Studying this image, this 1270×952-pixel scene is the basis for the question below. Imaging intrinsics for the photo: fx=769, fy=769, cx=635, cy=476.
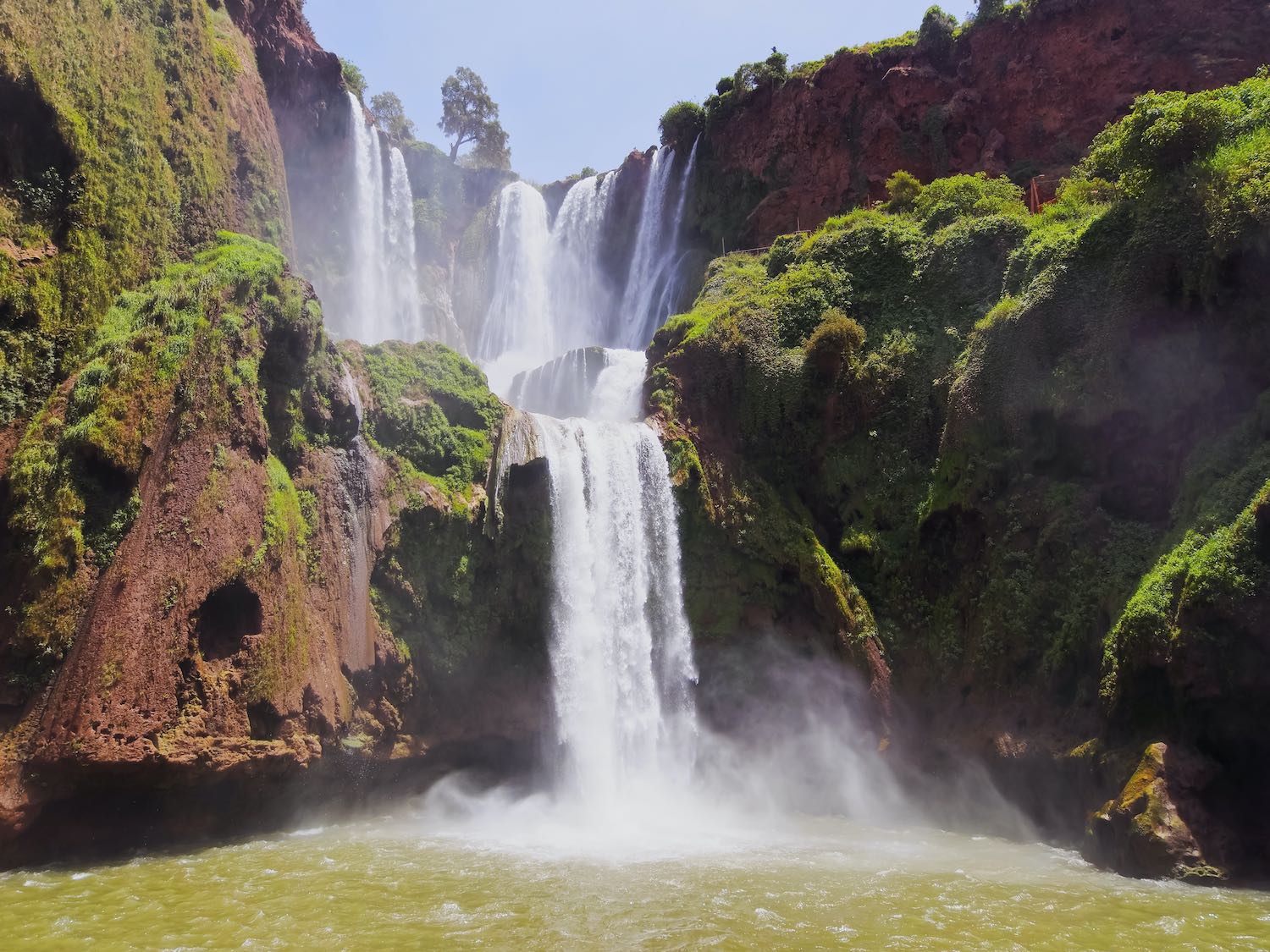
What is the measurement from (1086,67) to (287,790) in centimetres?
3529

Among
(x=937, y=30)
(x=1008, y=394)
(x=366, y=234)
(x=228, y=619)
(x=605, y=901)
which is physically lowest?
(x=605, y=901)

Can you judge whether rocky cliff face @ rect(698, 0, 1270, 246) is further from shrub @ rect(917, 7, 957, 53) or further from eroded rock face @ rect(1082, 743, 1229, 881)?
eroded rock face @ rect(1082, 743, 1229, 881)

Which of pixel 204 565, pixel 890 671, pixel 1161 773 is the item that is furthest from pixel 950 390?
pixel 204 565

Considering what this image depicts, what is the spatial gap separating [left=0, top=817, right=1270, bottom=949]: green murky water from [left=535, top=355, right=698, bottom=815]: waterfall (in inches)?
168

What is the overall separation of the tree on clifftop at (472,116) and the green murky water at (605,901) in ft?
205

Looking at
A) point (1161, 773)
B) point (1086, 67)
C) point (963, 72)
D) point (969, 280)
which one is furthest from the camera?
point (963, 72)

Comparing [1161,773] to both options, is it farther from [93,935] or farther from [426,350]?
[426,350]

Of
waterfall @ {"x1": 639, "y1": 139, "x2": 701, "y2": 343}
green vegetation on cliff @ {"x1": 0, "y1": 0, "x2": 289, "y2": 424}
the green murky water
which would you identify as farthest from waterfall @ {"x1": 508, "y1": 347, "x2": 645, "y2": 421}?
the green murky water

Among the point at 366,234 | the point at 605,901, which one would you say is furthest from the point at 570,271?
the point at 605,901

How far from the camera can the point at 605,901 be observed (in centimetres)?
1040

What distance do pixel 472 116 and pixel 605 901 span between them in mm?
67312

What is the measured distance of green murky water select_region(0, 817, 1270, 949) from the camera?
8875 millimetres

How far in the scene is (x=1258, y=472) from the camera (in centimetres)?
1281

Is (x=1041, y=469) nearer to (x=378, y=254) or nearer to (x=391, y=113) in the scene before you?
(x=378, y=254)
